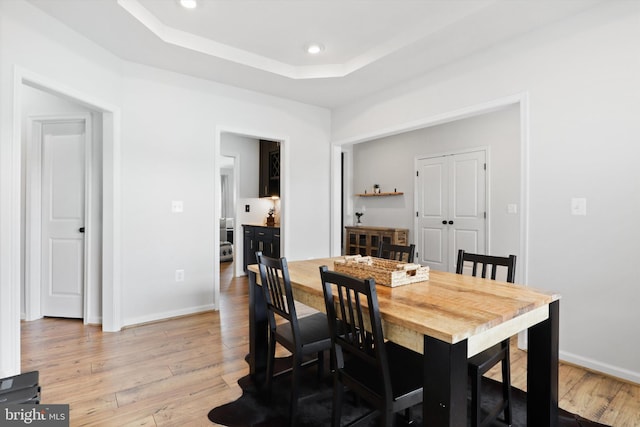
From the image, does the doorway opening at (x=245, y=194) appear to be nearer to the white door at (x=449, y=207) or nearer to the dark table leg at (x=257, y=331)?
the white door at (x=449, y=207)

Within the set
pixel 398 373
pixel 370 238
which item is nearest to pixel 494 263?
pixel 398 373

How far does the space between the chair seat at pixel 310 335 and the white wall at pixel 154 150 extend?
69.9 inches

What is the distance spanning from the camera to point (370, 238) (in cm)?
581

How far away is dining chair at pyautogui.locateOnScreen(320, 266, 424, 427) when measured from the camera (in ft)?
4.28

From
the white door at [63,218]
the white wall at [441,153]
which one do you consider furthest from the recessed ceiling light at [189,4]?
the white wall at [441,153]

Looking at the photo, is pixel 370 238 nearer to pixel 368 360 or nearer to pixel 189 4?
pixel 189 4

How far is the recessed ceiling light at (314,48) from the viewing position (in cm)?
319

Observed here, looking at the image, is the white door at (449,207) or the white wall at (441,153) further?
the white door at (449,207)

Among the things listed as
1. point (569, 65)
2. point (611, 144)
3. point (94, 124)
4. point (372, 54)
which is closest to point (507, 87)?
point (569, 65)

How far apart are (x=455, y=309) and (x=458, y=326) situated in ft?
0.68

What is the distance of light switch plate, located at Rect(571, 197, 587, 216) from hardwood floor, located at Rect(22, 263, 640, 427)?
1129 mm

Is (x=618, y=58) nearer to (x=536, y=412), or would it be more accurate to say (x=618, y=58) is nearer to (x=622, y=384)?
(x=622, y=384)

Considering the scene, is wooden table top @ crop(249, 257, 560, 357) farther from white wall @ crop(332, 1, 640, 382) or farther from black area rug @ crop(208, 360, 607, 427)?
white wall @ crop(332, 1, 640, 382)

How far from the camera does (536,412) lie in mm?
1657
